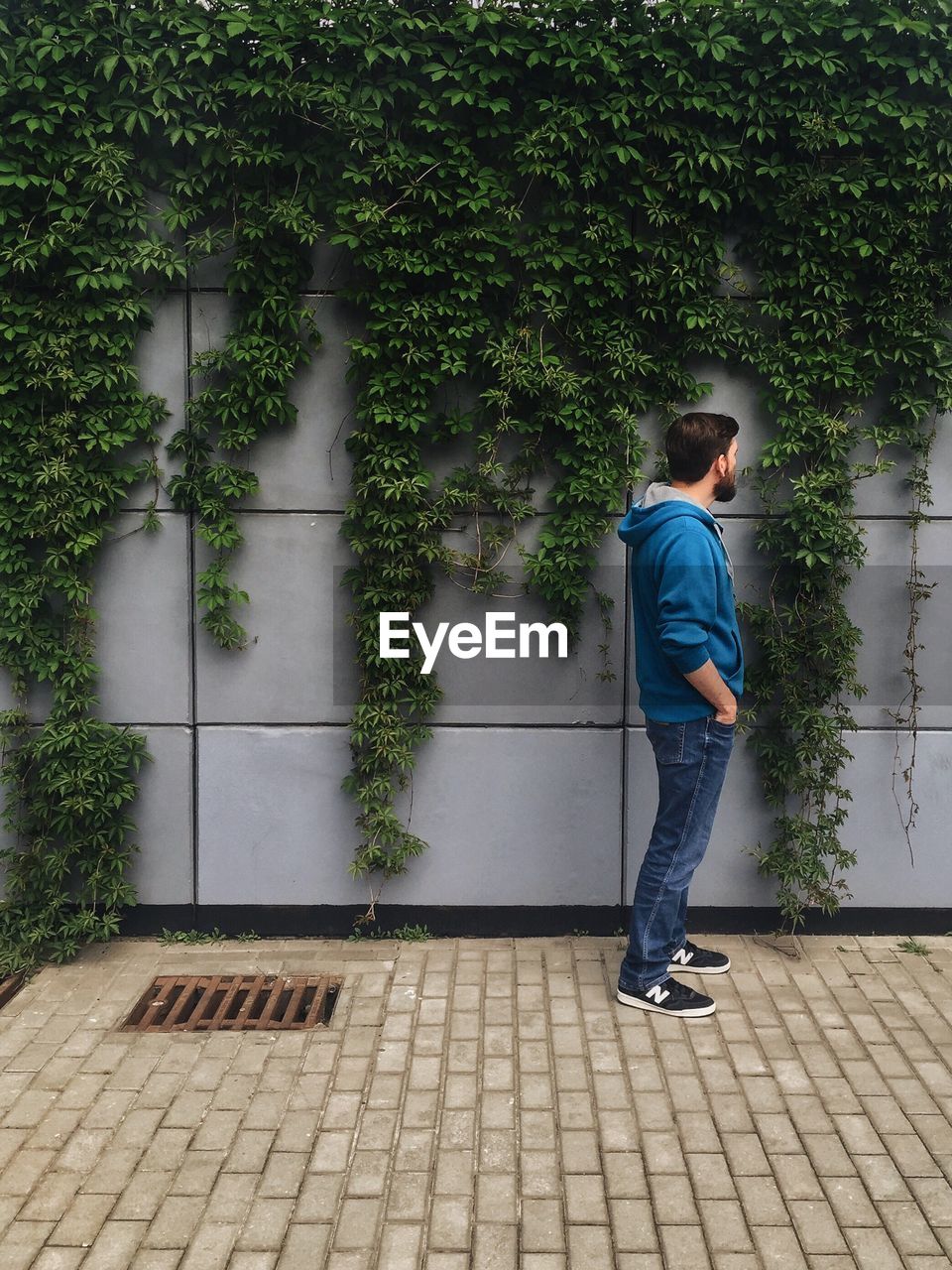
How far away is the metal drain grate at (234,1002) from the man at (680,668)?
1.23 meters

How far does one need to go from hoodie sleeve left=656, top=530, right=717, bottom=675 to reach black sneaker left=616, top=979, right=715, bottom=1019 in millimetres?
1294

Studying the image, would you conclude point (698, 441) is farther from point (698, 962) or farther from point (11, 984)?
point (11, 984)

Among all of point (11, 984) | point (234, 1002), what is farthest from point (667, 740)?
point (11, 984)

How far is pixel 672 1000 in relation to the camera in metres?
4.31

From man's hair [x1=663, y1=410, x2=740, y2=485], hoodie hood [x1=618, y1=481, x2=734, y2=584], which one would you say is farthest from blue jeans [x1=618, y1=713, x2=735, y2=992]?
man's hair [x1=663, y1=410, x2=740, y2=485]

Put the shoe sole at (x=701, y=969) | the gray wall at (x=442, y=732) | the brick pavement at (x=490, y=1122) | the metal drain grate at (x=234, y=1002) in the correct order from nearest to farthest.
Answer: the brick pavement at (x=490, y=1122) → the metal drain grate at (x=234, y=1002) → the shoe sole at (x=701, y=969) → the gray wall at (x=442, y=732)

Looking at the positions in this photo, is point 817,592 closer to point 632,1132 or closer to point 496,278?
point 496,278

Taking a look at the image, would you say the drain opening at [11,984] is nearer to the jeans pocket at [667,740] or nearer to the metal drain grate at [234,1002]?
the metal drain grate at [234,1002]

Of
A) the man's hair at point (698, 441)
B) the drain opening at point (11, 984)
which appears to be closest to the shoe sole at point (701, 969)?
the man's hair at point (698, 441)

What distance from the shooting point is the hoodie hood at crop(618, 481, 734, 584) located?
4.09 meters

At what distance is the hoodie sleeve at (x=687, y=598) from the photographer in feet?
12.9

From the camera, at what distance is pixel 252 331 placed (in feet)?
15.4

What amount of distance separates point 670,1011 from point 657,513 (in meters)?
1.91

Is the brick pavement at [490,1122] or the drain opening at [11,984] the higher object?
the drain opening at [11,984]
